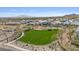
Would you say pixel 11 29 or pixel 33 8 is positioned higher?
pixel 33 8

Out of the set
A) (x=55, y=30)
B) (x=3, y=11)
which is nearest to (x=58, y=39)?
(x=55, y=30)

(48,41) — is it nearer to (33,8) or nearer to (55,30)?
(55,30)

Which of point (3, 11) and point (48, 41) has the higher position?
point (3, 11)
